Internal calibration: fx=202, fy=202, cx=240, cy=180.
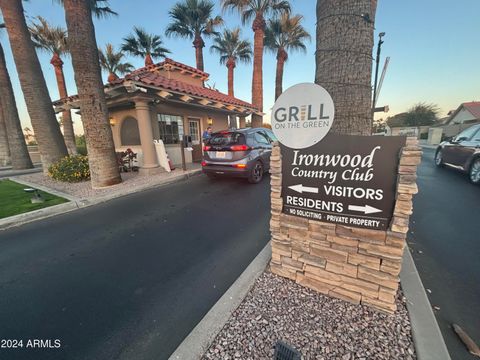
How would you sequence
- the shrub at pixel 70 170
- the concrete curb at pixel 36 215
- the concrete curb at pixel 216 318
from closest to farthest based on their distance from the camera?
the concrete curb at pixel 216 318 → the concrete curb at pixel 36 215 → the shrub at pixel 70 170

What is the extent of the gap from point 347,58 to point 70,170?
8713 mm

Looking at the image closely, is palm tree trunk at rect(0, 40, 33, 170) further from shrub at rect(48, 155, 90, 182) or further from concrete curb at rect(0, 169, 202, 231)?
concrete curb at rect(0, 169, 202, 231)

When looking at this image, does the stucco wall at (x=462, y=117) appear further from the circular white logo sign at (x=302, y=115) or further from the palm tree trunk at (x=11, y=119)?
the palm tree trunk at (x=11, y=119)

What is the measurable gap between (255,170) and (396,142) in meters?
4.81

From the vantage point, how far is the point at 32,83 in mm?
7109

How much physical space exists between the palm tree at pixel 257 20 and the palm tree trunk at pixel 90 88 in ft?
31.1

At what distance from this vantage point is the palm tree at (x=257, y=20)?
41.1ft

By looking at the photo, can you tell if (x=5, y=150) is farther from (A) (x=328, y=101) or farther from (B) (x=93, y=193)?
(A) (x=328, y=101)

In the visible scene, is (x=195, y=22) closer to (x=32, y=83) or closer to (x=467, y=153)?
(x=32, y=83)

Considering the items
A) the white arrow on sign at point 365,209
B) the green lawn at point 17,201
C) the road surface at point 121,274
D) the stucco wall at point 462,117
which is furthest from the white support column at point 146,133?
the stucco wall at point 462,117

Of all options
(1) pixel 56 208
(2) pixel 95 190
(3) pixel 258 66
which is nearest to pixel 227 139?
(2) pixel 95 190

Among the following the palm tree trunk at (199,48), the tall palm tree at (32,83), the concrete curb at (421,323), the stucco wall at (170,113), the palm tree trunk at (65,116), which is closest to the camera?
the concrete curb at (421,323)

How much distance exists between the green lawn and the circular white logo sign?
5792mm

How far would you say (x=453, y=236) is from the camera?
3166mm
